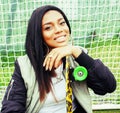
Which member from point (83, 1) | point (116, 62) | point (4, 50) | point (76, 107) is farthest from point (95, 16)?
point (76, 107)

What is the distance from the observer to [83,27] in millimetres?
4016

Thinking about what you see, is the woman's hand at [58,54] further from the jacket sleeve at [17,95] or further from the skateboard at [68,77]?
the jacket sleeve at [17,95]

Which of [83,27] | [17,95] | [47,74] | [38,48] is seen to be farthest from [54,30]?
[83,27]

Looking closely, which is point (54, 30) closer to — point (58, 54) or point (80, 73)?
point (58, 54)

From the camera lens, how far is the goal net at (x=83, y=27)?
3.87 meters

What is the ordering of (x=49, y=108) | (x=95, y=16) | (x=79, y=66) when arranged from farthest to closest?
→ (x=95, y=16) < (x=49, y=108) < (x=79, y=66)

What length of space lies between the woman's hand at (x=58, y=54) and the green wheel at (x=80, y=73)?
0.09 m

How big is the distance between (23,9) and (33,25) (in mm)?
1821

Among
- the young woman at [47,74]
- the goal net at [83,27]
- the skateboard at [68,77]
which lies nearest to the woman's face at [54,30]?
the young woman at [47,74]

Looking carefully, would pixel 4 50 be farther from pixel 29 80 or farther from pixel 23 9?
pixel 29 80

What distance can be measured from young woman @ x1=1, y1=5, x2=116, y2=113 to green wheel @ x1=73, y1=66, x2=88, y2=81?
0.05 meters

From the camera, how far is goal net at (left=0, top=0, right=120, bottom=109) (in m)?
3.87

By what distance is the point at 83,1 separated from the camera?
3.94 metres

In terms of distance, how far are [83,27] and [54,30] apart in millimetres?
1900
